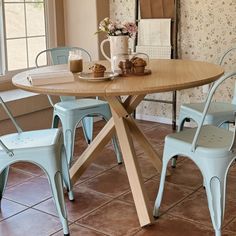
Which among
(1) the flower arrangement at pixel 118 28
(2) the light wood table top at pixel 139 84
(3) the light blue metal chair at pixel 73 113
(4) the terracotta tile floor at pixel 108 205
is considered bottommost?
(4) the terracotta tile floor at pixel 108 205

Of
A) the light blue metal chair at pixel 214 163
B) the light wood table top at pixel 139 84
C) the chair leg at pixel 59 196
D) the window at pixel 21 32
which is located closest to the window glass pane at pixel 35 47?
the window at pixel 21 32

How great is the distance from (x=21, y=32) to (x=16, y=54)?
229 mm

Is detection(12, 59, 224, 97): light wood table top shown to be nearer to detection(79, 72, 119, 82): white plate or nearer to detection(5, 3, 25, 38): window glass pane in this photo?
detection(79, 72, 119, 82): white plate

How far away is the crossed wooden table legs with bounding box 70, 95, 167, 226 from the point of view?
255cm

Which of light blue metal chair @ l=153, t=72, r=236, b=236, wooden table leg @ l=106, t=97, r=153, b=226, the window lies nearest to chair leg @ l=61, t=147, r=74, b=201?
wooden table leg @ l=106, t=97, r=153, b=226

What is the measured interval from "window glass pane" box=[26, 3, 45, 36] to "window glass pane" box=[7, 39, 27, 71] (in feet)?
0.54

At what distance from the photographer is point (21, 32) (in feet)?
14.6

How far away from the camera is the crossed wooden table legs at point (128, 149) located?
100 inches

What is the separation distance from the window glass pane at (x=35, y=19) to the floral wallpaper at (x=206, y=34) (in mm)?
1439

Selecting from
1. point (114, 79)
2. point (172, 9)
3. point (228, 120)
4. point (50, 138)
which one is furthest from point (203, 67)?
point (172, 9)

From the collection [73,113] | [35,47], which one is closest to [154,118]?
[35,47]

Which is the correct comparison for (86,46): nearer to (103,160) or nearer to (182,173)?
(103,160)

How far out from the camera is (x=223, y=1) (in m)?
3.94

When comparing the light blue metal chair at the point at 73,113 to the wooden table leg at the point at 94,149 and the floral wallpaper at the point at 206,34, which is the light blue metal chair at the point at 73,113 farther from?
the floral wallpaper at the point at 206,34
